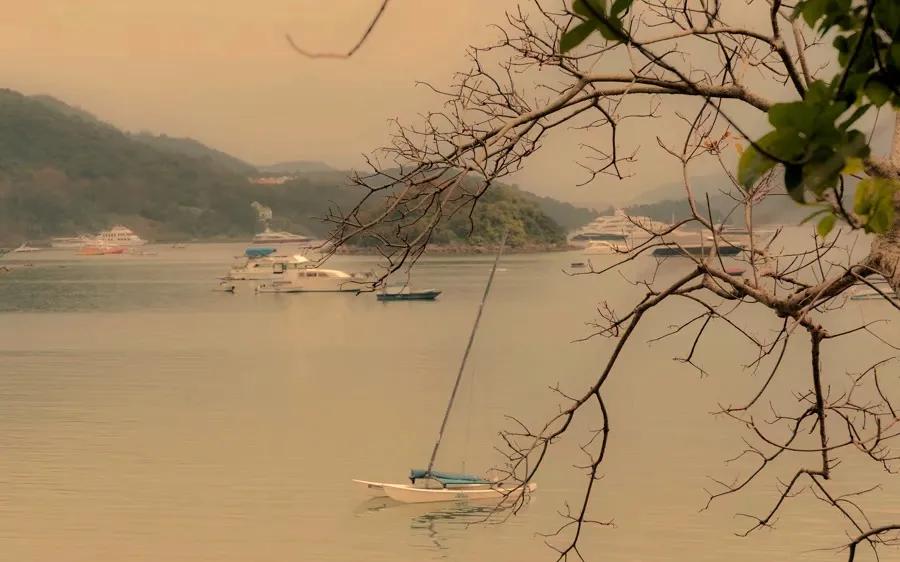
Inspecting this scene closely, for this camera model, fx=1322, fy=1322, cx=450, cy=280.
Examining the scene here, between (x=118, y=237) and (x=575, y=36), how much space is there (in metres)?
183

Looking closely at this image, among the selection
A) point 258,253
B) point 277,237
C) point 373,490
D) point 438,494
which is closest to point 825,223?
point 438,494

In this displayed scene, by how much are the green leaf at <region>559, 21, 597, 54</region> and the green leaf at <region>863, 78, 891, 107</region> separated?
0.91 ft

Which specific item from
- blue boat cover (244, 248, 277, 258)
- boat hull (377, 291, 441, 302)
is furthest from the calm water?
blue boat cover (244, 248, 277, 258)

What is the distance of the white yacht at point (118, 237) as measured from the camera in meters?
178

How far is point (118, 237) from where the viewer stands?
179 metres

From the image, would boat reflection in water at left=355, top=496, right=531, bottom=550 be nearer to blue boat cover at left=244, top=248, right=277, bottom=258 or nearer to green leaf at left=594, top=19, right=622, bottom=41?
green leaf at left=594, top=19, right=622, bottom=41

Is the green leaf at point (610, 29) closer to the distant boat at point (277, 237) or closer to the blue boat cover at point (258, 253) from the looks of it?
the blue boat cover at point (258, 253)

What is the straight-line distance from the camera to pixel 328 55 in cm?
172

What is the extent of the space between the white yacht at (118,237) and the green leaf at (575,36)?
7151 inches

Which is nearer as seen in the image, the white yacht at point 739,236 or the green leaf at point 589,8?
the green leaf at point 589,8

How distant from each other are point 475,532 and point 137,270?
110 meters

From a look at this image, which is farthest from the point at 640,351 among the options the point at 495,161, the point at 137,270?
the point at 137,270

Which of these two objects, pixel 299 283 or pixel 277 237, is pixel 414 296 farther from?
pixel 277 237

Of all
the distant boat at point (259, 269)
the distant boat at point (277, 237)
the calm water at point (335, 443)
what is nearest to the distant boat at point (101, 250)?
the distant boat at point (277, 237)
